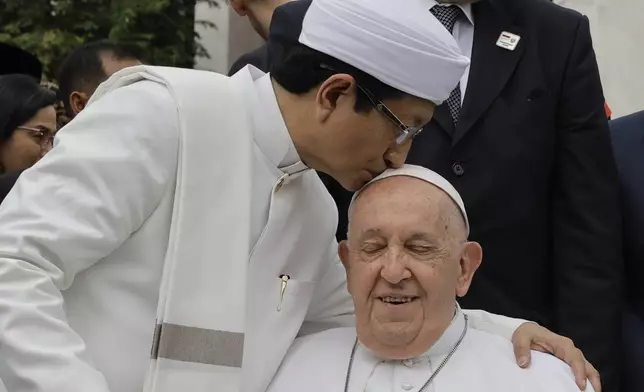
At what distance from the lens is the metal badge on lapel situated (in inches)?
106

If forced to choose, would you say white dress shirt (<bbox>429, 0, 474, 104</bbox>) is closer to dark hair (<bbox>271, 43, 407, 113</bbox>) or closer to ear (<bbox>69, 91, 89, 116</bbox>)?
dark hair (<bbox>271, 43, 407, 113</bbox>)

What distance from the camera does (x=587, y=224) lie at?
268 centimetres

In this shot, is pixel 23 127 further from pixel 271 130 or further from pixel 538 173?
pixel 538 173

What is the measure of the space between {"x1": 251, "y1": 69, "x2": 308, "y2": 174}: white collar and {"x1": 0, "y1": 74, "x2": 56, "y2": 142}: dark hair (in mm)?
2384

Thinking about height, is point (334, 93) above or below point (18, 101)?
above

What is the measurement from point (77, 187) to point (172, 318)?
0.35m

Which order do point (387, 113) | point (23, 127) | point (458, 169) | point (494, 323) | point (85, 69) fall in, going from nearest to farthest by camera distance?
1. point (387, 113)
2. point (494, 323)
3. point (458, 169)
4. point (23, 127)
5. point (85, 69)

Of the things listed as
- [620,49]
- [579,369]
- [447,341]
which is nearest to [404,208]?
[447,341]

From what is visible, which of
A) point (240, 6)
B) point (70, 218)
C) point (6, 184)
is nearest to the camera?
point (70, 218)

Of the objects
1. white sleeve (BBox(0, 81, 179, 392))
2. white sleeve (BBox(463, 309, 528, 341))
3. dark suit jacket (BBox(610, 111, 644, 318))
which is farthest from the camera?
dark suit jacket (BBox(610, 111, 644, 318))

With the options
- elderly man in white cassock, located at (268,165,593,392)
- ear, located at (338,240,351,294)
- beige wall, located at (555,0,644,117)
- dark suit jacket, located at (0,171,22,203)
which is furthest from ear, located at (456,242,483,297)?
beige wall, located at (555,0,644,117)

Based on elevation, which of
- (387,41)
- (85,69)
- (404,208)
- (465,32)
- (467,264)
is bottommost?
(85,69)

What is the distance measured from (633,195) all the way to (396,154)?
1041mm

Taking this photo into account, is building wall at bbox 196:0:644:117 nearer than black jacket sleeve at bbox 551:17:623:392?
No
